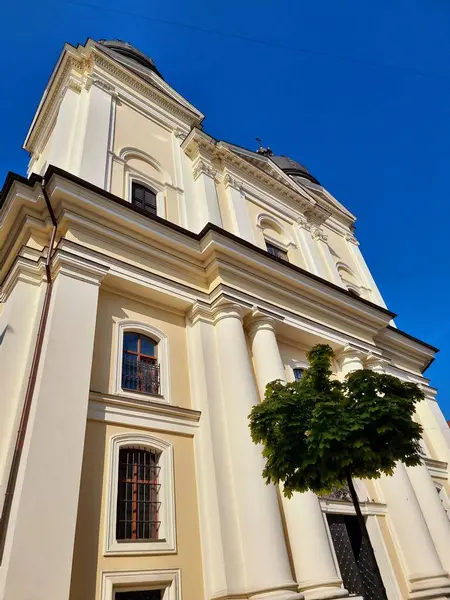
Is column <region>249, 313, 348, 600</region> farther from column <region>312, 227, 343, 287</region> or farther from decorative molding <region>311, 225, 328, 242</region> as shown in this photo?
decorative molding <region>311, 225, 328, 242</region>

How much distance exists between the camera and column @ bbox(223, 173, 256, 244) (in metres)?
16.7

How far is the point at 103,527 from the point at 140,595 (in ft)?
4.51

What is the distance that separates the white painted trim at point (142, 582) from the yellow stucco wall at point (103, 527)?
0.29ft

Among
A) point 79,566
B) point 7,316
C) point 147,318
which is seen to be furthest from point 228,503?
point 7,316

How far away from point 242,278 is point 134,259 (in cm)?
349

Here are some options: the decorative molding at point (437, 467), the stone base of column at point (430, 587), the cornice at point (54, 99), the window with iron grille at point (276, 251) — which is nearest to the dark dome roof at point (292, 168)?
the window with iron grille at point (276, 251)

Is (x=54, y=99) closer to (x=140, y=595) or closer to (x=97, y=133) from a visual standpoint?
(x=97, y=133)

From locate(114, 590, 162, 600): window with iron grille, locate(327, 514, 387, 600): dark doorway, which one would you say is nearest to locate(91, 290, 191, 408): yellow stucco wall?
locate(114, 590, 162, 600): window with iron grille

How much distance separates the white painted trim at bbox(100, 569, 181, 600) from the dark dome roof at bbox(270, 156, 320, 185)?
26.0 meters

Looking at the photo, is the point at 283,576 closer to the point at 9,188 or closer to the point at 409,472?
the point at 409,472

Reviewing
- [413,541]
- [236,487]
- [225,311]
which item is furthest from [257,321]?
[413,541]

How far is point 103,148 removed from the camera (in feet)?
47.1

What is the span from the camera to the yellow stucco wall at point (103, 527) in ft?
24.0

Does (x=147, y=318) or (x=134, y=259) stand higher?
(x=134, y=259)
